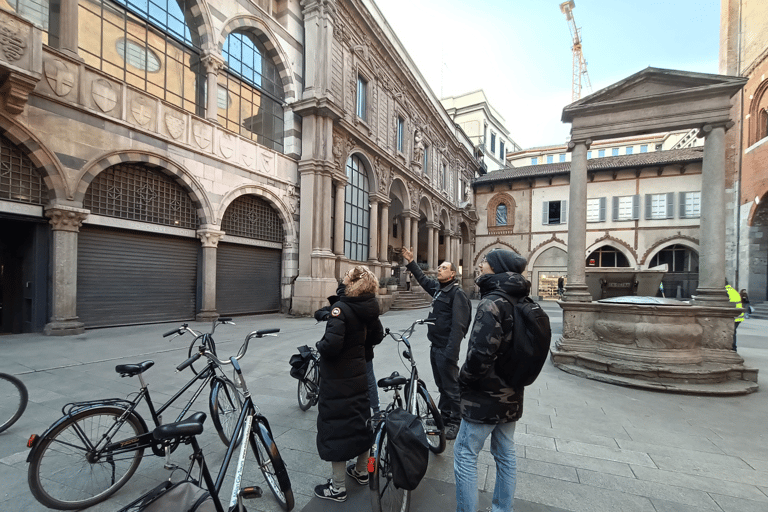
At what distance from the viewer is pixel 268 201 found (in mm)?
13078

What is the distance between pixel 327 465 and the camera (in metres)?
3.05

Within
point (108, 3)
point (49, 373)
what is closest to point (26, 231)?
point (49, 373)

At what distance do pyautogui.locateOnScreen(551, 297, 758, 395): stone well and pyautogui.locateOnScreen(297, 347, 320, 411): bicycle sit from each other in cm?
441

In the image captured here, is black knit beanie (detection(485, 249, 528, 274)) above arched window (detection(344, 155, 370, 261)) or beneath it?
beneath

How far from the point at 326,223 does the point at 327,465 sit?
1128 cm

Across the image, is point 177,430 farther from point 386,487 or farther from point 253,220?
point 253,220

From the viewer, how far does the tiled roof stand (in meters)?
24.0

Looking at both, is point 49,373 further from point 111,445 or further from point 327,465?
point 327,465

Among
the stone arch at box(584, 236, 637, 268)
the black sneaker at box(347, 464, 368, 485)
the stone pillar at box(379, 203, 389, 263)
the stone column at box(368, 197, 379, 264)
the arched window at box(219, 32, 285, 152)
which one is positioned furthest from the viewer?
the stone arch at box(584, 236, 637, 268)

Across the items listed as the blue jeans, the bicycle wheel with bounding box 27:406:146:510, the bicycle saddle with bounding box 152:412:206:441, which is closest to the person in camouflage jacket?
the blue jeans

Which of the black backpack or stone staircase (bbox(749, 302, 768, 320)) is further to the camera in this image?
stone staircase (bbox(749, 302, 768, 320))

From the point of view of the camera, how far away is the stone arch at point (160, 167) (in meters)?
8.02

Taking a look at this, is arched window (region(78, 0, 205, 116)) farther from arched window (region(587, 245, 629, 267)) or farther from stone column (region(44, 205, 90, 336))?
arched window (region(587, 245, 629, 267))

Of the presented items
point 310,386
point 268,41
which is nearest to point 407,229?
point 268,41
